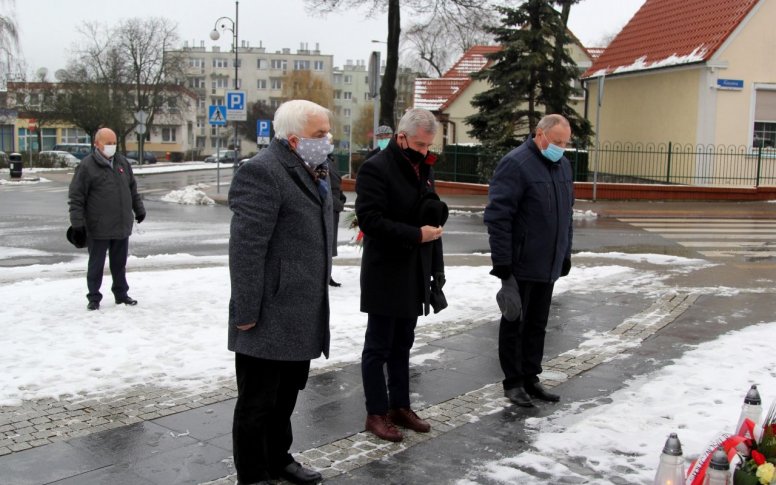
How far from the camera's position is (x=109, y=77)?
56.8m

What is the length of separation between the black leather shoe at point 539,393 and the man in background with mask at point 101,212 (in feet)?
14.7

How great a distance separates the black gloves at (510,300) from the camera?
17.9 feet

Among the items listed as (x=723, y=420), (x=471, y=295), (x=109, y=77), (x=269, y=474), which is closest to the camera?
(x=269, y=474)

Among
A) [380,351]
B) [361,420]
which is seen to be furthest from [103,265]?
[380,351]

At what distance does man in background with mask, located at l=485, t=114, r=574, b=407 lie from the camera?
5504 mm

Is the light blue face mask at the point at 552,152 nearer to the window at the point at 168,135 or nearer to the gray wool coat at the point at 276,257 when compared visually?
the gray wool coat at the point at 276,257

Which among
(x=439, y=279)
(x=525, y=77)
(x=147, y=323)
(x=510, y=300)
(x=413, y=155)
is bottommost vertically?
(x=147, y=323)

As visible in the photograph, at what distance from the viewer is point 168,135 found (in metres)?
97.4

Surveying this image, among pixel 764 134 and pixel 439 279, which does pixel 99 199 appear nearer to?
pixel 439 279

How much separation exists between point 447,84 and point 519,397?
39.8 m

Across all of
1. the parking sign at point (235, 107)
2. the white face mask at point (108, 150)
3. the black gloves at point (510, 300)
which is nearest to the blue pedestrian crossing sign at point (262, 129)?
the parking sign at point (235, 107)

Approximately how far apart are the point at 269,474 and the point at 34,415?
1899mm

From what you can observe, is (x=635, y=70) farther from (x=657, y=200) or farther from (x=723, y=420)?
(x=723, y=420)

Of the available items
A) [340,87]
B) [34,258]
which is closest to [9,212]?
[34,258]
